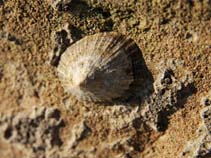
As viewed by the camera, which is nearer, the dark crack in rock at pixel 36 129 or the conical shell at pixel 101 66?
the conical shell at pixel 101 66

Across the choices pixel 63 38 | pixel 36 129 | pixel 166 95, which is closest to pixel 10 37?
pixel 63 38

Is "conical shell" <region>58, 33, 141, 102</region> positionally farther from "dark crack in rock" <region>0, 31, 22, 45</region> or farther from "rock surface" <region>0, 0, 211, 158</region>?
"dark crack in rock" <region>0, 31, 22, 45</region>

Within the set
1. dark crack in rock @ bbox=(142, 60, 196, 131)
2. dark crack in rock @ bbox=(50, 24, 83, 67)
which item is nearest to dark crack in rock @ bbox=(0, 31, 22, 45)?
dark crack in rock @ bbox=(50, 24, 83, 67)

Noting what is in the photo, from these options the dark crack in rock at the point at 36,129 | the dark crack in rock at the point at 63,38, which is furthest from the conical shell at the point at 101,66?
the dark crack in rock at the point at 36,129

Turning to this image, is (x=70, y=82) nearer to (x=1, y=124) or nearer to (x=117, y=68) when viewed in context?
(x=117, y=68)

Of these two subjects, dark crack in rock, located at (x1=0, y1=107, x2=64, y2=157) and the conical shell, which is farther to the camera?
dark crack in rock, located at (x1=0, y1=107, x2=64, y2=157)

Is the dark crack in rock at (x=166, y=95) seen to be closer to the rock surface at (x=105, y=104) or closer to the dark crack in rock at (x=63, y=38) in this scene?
the rock surface at (x=105, y=104)

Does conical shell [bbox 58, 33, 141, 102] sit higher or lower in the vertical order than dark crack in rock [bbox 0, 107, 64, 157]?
higher
